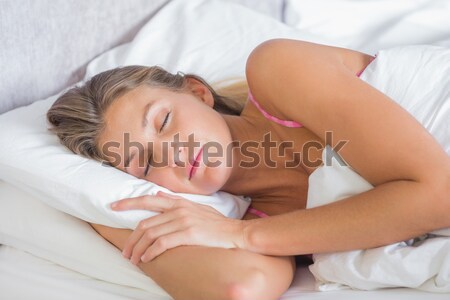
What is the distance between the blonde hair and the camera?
128cm

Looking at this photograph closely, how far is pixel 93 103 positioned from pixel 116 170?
151 millimetres

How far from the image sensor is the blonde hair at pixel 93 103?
1.28 m

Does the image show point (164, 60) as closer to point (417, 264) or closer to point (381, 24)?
point (381, 24)

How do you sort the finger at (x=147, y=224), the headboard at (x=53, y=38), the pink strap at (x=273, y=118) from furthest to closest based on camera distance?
the headboard at (x=53, y=38) < the pink strap at (x=273, y=118) < the finger at (x=147, y=224)

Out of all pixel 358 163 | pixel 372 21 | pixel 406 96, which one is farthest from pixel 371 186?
pixel 372 21

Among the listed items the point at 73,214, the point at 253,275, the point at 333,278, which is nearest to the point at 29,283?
the point at 73,214

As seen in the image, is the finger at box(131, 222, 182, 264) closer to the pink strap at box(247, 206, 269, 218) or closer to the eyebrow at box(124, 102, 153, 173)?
the eyebrow at box(124, 102, 153, 173)

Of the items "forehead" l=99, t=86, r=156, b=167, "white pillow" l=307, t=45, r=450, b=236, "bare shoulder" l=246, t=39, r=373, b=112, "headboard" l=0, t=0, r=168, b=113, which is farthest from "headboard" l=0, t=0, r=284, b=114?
"white pillow" l=307, t=45, r=450, b=236

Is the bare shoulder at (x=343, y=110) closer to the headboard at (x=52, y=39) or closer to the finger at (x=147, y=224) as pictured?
the finger at (x=147, y=224)

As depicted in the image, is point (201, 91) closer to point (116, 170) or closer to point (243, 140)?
point (243, 140)

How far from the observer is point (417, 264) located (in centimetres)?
102

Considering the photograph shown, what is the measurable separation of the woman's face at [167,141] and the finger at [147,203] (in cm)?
8

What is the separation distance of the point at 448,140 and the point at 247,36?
70 cm

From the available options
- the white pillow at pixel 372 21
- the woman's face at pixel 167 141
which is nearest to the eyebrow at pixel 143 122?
the woman's face at pixel 167 141
